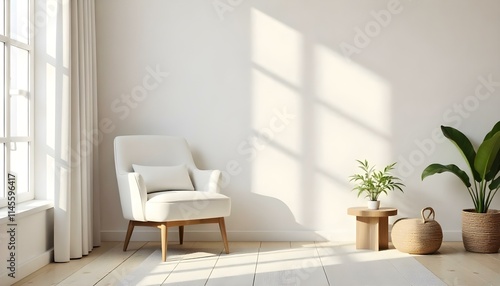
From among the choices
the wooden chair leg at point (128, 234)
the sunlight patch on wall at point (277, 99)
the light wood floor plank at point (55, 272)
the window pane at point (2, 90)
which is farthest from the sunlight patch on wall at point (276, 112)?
the window pane at point (2, 90)

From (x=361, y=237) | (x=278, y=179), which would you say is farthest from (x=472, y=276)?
(x=278, y=179)

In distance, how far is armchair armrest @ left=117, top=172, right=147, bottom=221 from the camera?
14.5 ft

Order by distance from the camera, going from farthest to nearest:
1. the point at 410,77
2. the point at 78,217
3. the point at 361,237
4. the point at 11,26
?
the point at 410,77, the point at 361,237, the point at 78,217, the point at 11,26

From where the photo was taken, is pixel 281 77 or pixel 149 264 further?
pixel 281 77

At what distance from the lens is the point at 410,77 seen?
16.9 ft

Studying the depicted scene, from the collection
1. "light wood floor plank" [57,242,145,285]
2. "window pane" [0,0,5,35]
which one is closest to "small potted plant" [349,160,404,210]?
"light wood floor plank" [57,242,145,285]

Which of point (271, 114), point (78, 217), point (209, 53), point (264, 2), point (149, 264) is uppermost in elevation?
point (264, 2)

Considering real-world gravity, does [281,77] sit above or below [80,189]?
above

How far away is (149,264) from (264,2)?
225 cm

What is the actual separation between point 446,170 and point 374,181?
0.53m

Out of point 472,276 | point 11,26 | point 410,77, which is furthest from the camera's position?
point 410,77

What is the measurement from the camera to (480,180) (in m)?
4.79

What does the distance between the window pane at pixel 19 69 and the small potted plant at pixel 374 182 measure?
246 centimetres

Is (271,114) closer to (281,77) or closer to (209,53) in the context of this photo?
(281,77)
